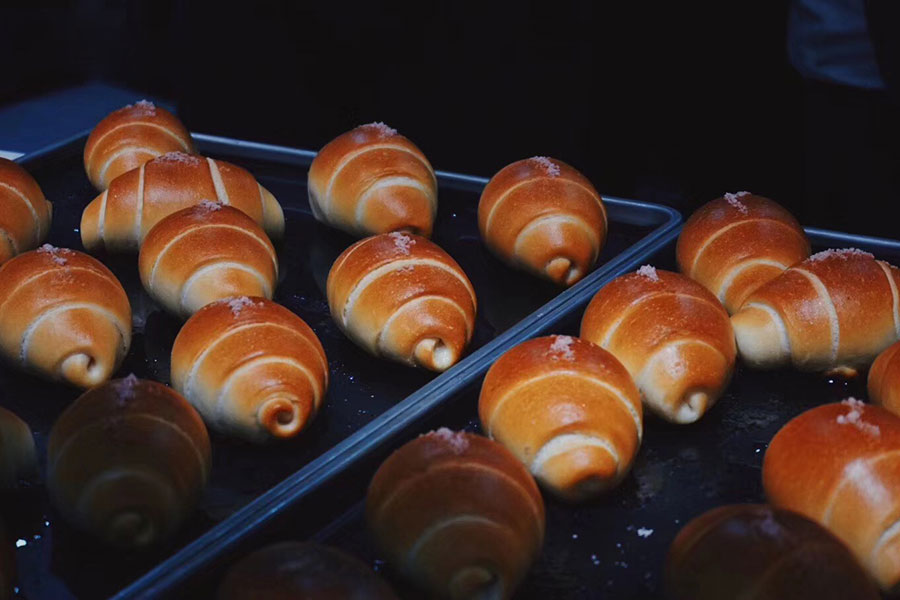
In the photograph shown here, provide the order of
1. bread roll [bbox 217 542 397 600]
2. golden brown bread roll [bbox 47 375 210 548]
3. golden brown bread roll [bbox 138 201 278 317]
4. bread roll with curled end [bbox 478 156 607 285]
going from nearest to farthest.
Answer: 1. bread roll [bbox 217 542 397 600]
2. golden brown bread roll [bbox 47 375 210 548]
3. golden brown bread roll [bbox 138 201 278 317]
4. bread roll with curled end [bbox 478 156 607 285]

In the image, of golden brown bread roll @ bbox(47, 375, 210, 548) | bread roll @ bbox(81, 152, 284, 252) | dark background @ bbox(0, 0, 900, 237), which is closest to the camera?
golden brown bread roll @ bbox(47, 375, 210, 548)

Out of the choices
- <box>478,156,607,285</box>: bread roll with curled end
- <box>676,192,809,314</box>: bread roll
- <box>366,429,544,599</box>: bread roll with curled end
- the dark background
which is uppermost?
<box>366,429,544,599</box>: bread roll with curled end

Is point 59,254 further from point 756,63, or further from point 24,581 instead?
point 756,63

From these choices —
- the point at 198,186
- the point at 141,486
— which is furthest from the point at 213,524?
the point at 198,186

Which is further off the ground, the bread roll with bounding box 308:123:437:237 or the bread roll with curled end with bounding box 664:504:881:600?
the bread roll with curled end with bounding box 664:504:881:600

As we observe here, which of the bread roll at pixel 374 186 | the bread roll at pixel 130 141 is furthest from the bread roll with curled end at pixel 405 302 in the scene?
the bread roll at pixel 130 141

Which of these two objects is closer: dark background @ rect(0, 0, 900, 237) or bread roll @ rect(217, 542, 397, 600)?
bread roll @ rect(217, 542, 397, 600)

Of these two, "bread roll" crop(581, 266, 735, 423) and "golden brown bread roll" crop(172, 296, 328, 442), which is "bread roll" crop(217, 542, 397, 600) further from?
"bread roll" crop(581, 266, 735, 423)

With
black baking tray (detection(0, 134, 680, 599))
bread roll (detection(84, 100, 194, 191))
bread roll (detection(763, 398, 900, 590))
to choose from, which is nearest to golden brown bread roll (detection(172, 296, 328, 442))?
black baking tray (detection(0, 134, 680, 599))
